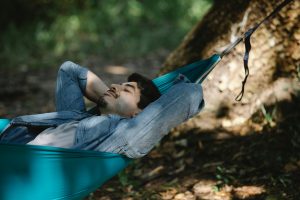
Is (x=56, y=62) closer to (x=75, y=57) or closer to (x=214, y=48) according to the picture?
(x=75, y=57)

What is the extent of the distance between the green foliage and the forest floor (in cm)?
380

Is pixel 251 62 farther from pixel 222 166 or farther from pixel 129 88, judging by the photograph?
pixel 129 88

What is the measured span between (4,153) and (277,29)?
1.97 m

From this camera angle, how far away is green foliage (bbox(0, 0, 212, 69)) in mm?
6801

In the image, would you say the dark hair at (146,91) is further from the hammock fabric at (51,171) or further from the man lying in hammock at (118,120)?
the hammock fabric at (51,171)

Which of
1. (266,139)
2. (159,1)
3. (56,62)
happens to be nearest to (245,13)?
(266,139)

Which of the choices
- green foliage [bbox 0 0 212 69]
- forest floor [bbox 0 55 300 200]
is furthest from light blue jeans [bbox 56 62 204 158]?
green foliage [bbox 0 0 212 69]

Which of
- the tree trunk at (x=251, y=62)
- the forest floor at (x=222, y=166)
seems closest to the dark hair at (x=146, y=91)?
the forest floor at (x=222, y=166)

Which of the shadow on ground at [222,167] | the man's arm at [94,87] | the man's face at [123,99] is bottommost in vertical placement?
the shadow on ground at [222,167]

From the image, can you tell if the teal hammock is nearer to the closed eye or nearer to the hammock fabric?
the hammock fabric

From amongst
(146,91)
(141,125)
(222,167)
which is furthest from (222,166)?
(141,125)

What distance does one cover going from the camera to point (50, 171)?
1888mm

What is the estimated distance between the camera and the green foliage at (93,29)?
6.80 meters

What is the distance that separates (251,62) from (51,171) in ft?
5.48
